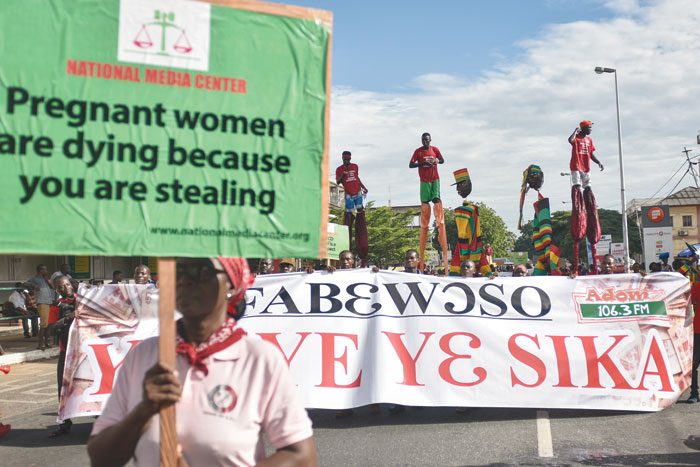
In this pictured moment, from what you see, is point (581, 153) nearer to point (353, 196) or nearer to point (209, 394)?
point (353, 196)

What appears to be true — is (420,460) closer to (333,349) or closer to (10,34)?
(333,349)

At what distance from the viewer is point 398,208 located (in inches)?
5017

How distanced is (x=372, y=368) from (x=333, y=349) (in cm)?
47

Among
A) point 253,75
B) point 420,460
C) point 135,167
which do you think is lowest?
point 420,460

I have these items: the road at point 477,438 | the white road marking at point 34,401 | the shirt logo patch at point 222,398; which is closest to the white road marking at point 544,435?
the road at point 477,438

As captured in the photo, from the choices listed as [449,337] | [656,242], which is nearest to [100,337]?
[449,337]

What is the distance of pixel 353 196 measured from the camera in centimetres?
1289

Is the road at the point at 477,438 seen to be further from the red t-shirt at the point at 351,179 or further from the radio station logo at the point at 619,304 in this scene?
the red t-shirt at the point at 351,179

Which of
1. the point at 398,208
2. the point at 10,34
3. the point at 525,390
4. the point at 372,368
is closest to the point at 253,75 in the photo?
the point at 10,34

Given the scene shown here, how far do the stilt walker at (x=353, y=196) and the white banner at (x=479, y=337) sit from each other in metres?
5.53

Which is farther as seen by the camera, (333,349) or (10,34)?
(333,349)

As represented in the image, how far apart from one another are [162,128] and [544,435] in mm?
5195

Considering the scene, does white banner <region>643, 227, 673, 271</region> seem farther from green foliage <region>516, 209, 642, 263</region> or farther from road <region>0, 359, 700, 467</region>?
green foliage <region>516, 209, 642, 263</region>

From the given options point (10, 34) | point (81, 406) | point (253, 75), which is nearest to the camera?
point (10, 34)
